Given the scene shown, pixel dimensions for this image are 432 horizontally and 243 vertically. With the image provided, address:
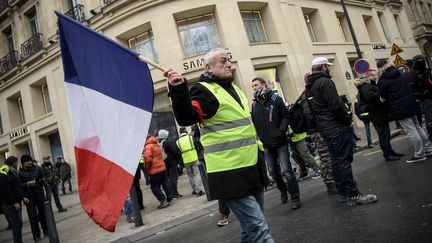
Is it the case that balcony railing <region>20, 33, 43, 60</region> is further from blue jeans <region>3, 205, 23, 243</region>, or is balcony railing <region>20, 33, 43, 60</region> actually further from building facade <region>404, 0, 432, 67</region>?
building facade <region>404, 0, 432, 67</region>

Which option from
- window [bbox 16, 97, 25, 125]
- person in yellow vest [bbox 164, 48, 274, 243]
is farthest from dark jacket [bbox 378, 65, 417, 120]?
window [bbox 16, 97, 25, 125]

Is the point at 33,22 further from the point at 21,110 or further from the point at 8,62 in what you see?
the point at 21,110

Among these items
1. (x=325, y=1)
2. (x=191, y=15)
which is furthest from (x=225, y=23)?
(x=325, y=1)

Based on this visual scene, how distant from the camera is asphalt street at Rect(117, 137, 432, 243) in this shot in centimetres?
358

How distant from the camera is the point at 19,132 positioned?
21.0m

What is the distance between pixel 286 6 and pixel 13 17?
16.4m

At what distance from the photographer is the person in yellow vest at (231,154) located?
2.70 meters

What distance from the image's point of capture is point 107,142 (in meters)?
3.11

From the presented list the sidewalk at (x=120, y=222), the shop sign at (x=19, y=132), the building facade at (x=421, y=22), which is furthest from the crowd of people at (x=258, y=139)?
the building facade at (x=421, y=22)

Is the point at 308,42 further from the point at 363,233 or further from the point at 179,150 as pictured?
the point at 363,233

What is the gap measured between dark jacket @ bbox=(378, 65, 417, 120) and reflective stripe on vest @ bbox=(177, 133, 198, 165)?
4503 millimetres

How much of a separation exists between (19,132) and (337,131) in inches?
821

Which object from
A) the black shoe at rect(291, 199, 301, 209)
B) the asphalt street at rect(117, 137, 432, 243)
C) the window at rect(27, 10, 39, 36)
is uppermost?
the window at rect(27, 10, 39, 36)

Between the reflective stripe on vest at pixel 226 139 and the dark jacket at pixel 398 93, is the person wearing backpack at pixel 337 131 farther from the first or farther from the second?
the reflective stripe on vest at pixel 226 139
